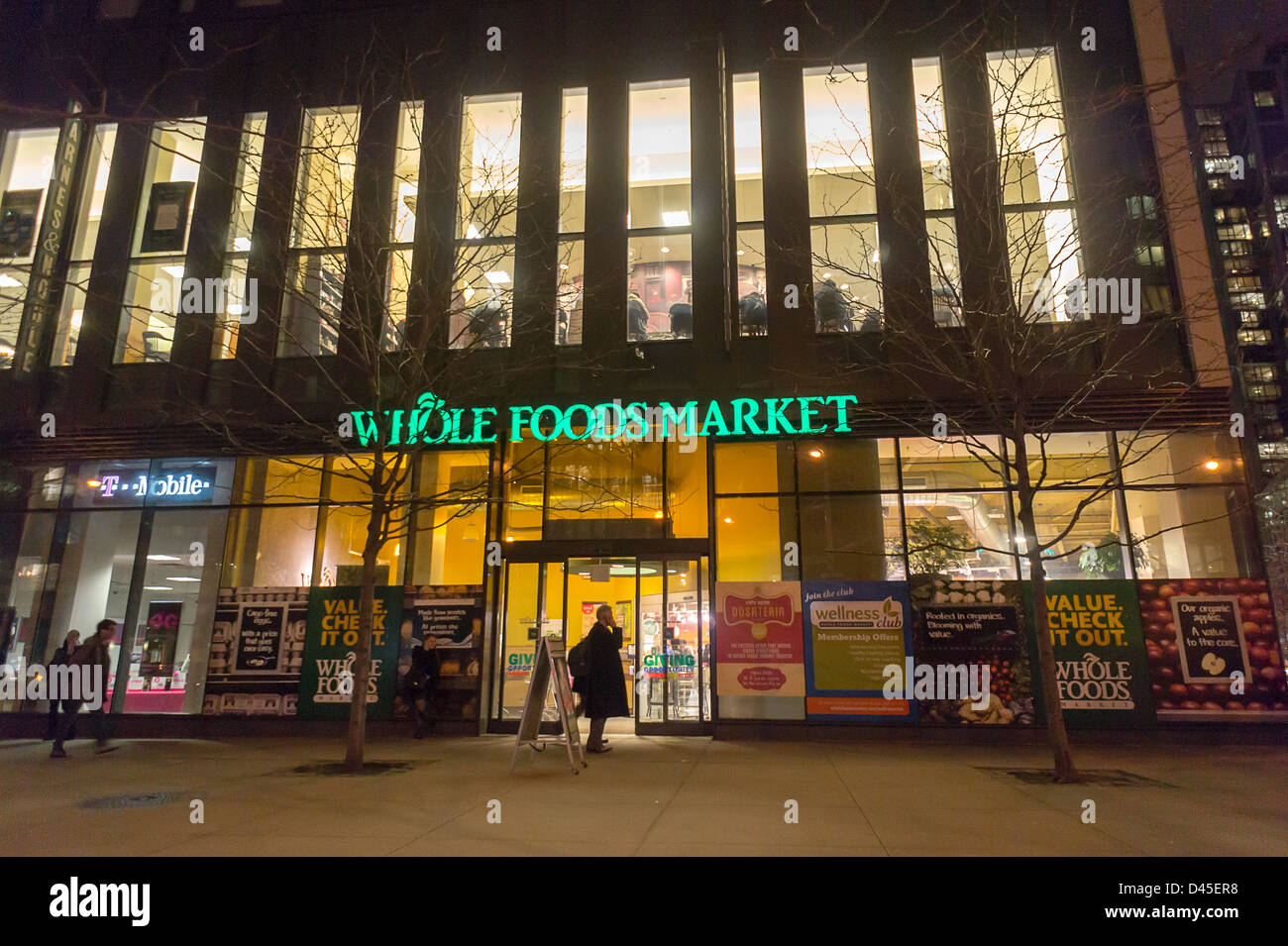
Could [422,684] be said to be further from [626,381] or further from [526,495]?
[626,381]

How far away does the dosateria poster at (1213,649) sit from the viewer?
10.9 metres

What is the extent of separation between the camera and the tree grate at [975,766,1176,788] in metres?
7.88

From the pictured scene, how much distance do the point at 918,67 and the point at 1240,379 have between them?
8088mm

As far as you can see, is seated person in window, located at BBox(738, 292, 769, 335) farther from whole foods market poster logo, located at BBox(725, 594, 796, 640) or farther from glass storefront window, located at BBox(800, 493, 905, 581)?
whole foods market poster logo, located at BBox(725, 594, 796, 640)

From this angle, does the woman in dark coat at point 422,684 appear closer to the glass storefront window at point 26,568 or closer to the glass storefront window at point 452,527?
the glass storefront window at point 452,527

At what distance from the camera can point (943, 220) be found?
1303 cm

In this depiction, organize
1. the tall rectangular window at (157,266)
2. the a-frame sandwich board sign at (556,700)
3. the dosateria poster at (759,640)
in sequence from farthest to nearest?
the tall rectangular window at (157,266) < the dosateria poster at (759,640) < the a-frame sandwich board sign at (556,700)

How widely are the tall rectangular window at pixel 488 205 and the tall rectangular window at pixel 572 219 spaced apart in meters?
0.93

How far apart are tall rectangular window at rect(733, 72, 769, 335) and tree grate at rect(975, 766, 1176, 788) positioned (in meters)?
7.91

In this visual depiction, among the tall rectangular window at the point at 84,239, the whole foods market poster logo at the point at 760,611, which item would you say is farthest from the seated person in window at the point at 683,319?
the tall rectangular window at the point at 84,239

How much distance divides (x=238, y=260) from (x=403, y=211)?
355cm

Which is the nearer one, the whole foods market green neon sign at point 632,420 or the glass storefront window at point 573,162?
the whole foods market green neon sign at point 632,420

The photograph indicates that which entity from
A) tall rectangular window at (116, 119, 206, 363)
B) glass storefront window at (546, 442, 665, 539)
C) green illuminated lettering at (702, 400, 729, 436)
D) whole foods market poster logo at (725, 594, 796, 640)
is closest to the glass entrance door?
whole foods market poster logo at (725, 594, 796, 640)

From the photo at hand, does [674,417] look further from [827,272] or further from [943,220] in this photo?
[943,220]
